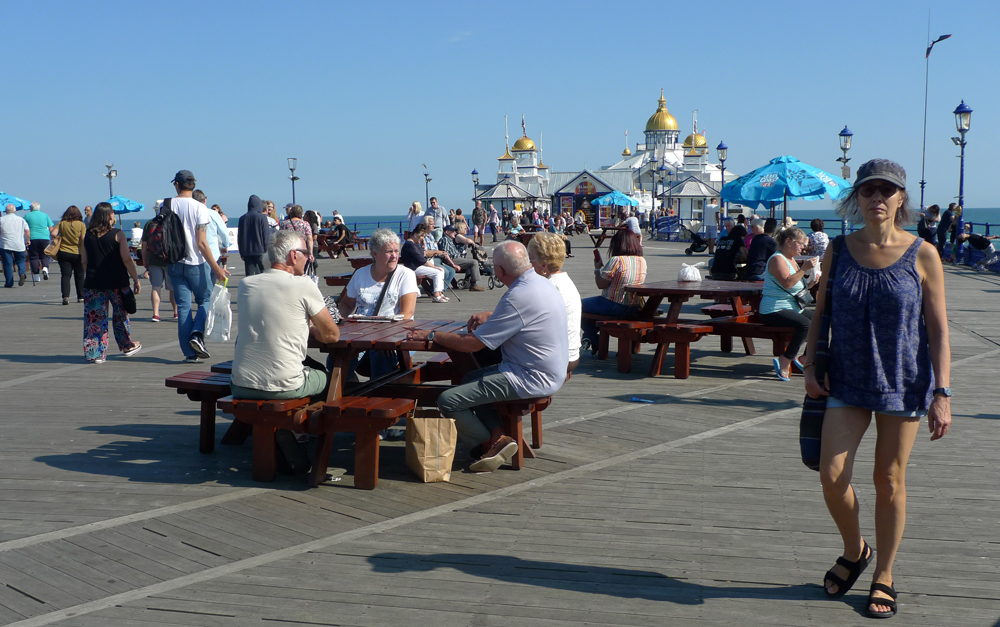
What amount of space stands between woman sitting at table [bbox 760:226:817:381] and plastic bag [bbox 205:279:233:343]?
4.46 metres

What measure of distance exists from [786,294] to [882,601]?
482cm

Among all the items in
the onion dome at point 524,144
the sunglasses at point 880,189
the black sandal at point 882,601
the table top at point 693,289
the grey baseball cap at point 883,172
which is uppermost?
the onion dome at point 524,144

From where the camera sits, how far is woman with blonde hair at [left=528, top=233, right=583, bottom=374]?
579cm

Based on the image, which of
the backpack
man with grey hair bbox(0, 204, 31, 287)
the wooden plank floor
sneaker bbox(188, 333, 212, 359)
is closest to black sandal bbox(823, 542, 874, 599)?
the wooden plank floor

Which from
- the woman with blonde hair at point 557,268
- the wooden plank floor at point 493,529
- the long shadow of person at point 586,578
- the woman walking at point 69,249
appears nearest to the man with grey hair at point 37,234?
the woman walking at point 69,249

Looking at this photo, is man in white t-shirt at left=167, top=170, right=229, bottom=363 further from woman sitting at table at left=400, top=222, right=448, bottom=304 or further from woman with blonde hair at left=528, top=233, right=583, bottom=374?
woman sitting at table at left=400, top=222, right=448, bottom=304

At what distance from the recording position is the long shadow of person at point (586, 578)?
3.40 meters

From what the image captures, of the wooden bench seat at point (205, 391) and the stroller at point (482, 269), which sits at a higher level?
the stroller at point (482, 269)

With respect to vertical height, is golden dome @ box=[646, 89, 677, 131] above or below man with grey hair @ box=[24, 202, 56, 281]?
above

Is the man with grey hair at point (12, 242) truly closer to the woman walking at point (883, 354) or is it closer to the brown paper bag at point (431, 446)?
the brown paper bag at point (431, 446)

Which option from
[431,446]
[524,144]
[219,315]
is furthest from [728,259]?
[524,144]

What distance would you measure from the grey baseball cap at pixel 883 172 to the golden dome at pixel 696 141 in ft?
360

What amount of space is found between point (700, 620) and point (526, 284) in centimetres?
217

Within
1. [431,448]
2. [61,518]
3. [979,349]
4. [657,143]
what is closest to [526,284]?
[431,448]
